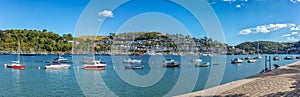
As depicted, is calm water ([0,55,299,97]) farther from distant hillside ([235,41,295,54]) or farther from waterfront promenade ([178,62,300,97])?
distant hillside ([235,41,295,54])

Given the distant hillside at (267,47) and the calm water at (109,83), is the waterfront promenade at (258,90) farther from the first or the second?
the distant hillside at (267,47)

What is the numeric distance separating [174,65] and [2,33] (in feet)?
299

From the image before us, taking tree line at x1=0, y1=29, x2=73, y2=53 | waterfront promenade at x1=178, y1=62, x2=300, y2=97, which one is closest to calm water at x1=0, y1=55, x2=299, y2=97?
waterfront promenade at x1=178, y1=62, x2=300, y2=97

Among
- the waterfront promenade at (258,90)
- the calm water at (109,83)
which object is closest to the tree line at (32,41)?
the calm water at (109,83)

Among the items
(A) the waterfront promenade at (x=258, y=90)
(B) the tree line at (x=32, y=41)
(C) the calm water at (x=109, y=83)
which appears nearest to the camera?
(A) the waterfront promenade at (x=258, y=90)

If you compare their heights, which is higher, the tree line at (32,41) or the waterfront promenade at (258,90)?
the tree line at (32,41)

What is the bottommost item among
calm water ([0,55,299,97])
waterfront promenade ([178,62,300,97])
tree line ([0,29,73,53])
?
calm water ([0,55,299,97])

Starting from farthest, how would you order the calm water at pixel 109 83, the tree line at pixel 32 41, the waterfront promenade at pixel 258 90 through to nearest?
the tree line at pixel 32 41 → the calm water at pixel 109 83 → the waterfront promenade at pixel 258 90

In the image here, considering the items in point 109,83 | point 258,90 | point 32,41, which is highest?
point 32,41

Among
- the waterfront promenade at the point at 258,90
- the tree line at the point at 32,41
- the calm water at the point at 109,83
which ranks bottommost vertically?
the calm water at the point at 109,83

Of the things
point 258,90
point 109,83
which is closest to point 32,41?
point 109,83

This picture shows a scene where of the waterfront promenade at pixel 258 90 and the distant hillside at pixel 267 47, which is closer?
the waterfront promenade at pixel 258 90

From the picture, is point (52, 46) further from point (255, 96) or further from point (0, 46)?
point (255, 96)

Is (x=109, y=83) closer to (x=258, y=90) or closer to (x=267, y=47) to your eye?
(x=258, y=90)
